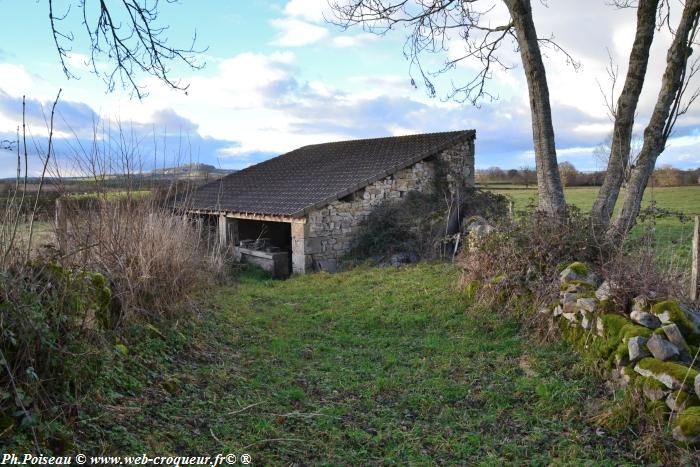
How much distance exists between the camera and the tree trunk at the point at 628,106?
30.2 ft

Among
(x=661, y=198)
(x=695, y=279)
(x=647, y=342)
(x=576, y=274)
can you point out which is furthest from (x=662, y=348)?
(x=661, y=198)

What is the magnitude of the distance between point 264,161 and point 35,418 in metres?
22.0

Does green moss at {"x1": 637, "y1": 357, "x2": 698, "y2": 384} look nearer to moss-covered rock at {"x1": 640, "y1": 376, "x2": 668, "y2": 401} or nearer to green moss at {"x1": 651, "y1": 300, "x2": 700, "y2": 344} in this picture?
moss-covered rock at {"x1": 640, "y1": 376, "x2": 668, "y2": 401}

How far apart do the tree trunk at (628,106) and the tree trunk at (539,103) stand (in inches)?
37.3

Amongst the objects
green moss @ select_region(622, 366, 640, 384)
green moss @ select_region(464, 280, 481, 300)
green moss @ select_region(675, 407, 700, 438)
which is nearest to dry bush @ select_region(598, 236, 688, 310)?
green moss @ select_region(622, 366, 640, 384)

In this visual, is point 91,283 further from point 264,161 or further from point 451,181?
point 264,161

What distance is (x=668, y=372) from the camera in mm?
4230

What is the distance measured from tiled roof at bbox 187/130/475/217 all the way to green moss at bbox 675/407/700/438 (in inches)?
428

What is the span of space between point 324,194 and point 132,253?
9.06 m

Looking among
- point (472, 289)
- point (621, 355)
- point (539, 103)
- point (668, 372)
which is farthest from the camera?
point (539, 103)

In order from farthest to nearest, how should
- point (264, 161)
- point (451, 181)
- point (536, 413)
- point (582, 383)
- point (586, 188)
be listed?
point (586, 188), point (264, 161), point (451, 181), point (582, 383), point (536, 413)

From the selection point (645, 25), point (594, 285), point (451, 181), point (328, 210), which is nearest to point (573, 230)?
point (594, 285)

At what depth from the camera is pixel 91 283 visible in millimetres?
4711

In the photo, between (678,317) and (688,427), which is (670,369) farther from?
(678,317)
